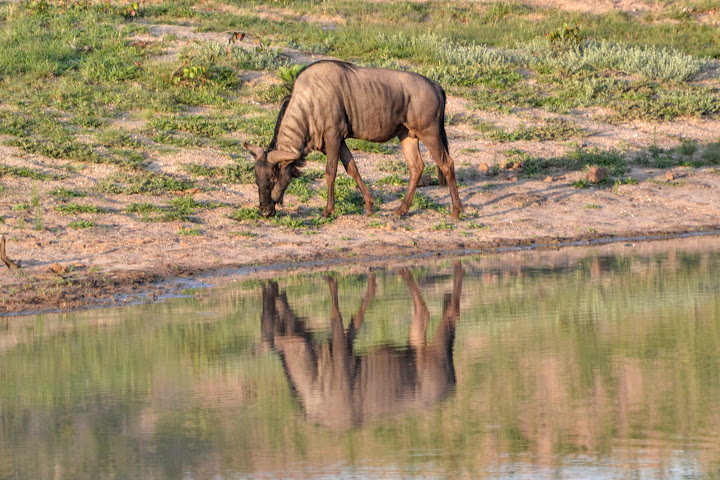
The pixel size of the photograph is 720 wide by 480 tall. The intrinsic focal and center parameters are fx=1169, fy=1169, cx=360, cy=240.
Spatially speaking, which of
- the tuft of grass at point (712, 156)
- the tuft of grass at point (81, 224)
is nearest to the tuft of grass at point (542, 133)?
the tuft of grass at point (712, 156)

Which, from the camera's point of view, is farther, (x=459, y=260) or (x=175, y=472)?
(x=459, y=260)

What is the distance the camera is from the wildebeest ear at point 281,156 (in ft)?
47.8

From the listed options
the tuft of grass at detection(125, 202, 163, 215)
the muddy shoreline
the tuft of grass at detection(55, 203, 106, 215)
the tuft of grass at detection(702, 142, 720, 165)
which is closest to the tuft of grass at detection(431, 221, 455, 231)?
the muddy shoreline

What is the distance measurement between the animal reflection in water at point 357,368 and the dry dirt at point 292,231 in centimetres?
243

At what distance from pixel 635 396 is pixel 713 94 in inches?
655

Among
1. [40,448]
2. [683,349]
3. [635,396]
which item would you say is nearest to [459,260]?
[683,349]

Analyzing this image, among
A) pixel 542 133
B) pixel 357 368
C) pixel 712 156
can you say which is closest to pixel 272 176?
pixel 542 133

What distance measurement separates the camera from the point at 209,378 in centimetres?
763

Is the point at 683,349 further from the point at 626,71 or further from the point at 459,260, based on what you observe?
the point at 626,71

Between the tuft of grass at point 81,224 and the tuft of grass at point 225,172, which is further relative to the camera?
the tuft of grass at point 225,172

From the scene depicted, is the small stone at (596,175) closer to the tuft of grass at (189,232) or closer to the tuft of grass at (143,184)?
the tuft of grass at (143,184)

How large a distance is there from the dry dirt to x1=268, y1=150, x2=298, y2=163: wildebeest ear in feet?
2.59

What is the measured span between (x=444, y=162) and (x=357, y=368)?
7.64 metres

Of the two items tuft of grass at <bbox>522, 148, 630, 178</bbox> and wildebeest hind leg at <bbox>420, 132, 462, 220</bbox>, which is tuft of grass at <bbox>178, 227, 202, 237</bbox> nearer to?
wildebeest hind leg at <bbox>420, 132, 462, 220</bbox>
